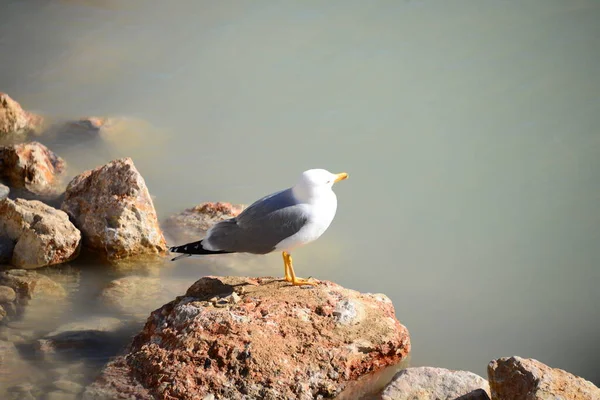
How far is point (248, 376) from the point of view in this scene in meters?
3.89

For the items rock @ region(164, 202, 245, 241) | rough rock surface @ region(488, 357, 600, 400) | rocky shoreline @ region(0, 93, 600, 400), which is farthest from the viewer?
rock @ region(164, 202, 245, 241)

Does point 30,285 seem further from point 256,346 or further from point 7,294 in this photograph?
point 256,346

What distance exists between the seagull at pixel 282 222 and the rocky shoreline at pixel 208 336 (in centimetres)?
28

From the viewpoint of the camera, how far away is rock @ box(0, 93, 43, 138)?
7.80 m

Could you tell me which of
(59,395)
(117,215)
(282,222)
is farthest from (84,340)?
(282,222)

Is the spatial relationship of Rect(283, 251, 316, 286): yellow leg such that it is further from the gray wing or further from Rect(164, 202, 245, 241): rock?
Rect(164, 202, 245, 241): rock

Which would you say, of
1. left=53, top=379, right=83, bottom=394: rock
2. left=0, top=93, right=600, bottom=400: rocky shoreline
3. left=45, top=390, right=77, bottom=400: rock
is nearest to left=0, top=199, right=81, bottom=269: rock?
left=0, top=93, right=600, bottom=400: rocky shoreline

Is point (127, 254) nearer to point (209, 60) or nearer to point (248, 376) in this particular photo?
point (248, 376)

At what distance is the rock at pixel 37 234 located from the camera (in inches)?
219

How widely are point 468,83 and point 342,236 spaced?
10.8 feet

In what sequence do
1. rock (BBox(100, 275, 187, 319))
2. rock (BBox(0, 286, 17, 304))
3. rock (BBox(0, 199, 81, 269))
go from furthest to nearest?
rock (BBox(0, 199, 81, 269))
rock (BBox(100, 275, 187, 319))
rock (BBox(0, 286, 17, 304))

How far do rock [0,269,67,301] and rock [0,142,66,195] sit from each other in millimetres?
1379

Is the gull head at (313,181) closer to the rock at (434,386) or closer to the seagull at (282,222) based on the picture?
the seagull at (282,222)

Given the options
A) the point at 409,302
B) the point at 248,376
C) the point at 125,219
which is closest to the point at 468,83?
the point at 409,302
